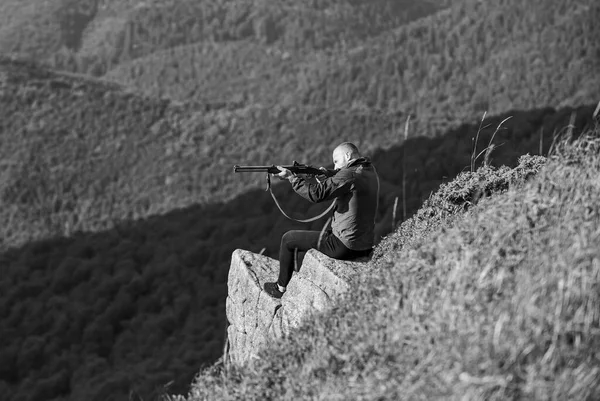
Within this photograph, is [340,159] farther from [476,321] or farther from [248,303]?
[476,321]

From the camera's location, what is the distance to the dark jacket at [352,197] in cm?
778

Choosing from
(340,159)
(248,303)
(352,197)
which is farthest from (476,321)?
(248,303)

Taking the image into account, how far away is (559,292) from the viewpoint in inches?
180

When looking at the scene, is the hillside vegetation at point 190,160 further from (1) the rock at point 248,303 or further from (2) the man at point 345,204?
(1) the rock at point 248,303

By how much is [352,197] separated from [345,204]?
0.12m

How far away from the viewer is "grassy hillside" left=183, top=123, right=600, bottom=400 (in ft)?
14.4

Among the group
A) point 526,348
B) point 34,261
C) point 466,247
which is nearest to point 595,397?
point 526,348

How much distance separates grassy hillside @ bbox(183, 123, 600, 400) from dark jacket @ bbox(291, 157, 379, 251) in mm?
1591

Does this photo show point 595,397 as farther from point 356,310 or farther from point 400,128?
point 400,128

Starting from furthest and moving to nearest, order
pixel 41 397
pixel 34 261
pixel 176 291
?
1. pixel 34 261
2. pixel 176 291
3. pixel 41 397

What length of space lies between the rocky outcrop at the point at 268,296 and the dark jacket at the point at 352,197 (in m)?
0.23

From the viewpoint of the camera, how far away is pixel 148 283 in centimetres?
2958

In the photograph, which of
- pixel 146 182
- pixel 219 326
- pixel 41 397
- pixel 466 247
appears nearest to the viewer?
pixel 466 247

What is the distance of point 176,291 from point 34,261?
24.9ft
